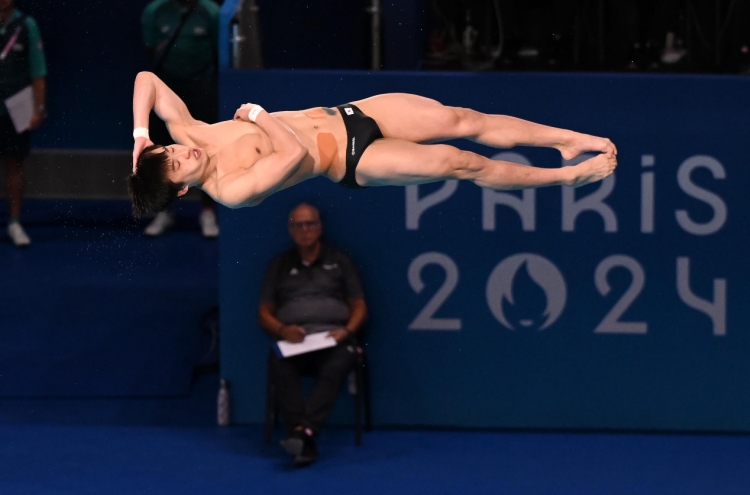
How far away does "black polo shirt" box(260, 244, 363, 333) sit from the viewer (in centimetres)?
723

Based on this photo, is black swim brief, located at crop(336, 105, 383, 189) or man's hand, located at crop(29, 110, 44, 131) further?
man's hand, located at crop(29, 110, 44, 131)

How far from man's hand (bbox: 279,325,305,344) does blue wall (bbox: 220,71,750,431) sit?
0.45 meters

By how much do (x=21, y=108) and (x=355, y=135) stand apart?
4269 millimetres

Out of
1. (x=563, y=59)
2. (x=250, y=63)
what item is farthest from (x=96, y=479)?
(x=563, y=59)

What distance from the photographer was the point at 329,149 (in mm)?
5379

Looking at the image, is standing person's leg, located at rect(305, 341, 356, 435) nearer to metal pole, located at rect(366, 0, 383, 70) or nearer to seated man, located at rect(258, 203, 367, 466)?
seated man, located at rect(258, 203, 367, 466)

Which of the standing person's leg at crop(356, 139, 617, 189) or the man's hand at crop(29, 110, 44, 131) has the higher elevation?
the man's hand at crop(29, 110, 44, 131)

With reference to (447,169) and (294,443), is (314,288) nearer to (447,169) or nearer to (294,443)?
(294,443)

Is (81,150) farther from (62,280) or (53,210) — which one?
(62,280)

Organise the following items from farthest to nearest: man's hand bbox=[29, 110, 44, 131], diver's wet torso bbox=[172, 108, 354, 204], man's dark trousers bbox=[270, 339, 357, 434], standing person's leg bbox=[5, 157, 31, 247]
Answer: standing person's leg bbox=[5, 157, 31, 247] < man's hand bbox=[29, 110, 44, 131] < man's dark trousers bbox=[270, 339, 357, 434] < diver's wet torso bbox=[172, 108, 354, 204]

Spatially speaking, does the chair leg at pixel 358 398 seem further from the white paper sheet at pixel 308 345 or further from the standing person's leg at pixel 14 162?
the standing person's leg at pixel 14 162

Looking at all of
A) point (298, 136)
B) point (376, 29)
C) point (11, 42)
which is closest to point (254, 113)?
point (298, 136)

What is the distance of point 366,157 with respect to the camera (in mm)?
5352

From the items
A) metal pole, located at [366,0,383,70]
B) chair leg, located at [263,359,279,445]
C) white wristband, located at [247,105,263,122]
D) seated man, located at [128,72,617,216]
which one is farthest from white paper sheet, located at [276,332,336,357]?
metal pole, located at [366,0,383,70]
